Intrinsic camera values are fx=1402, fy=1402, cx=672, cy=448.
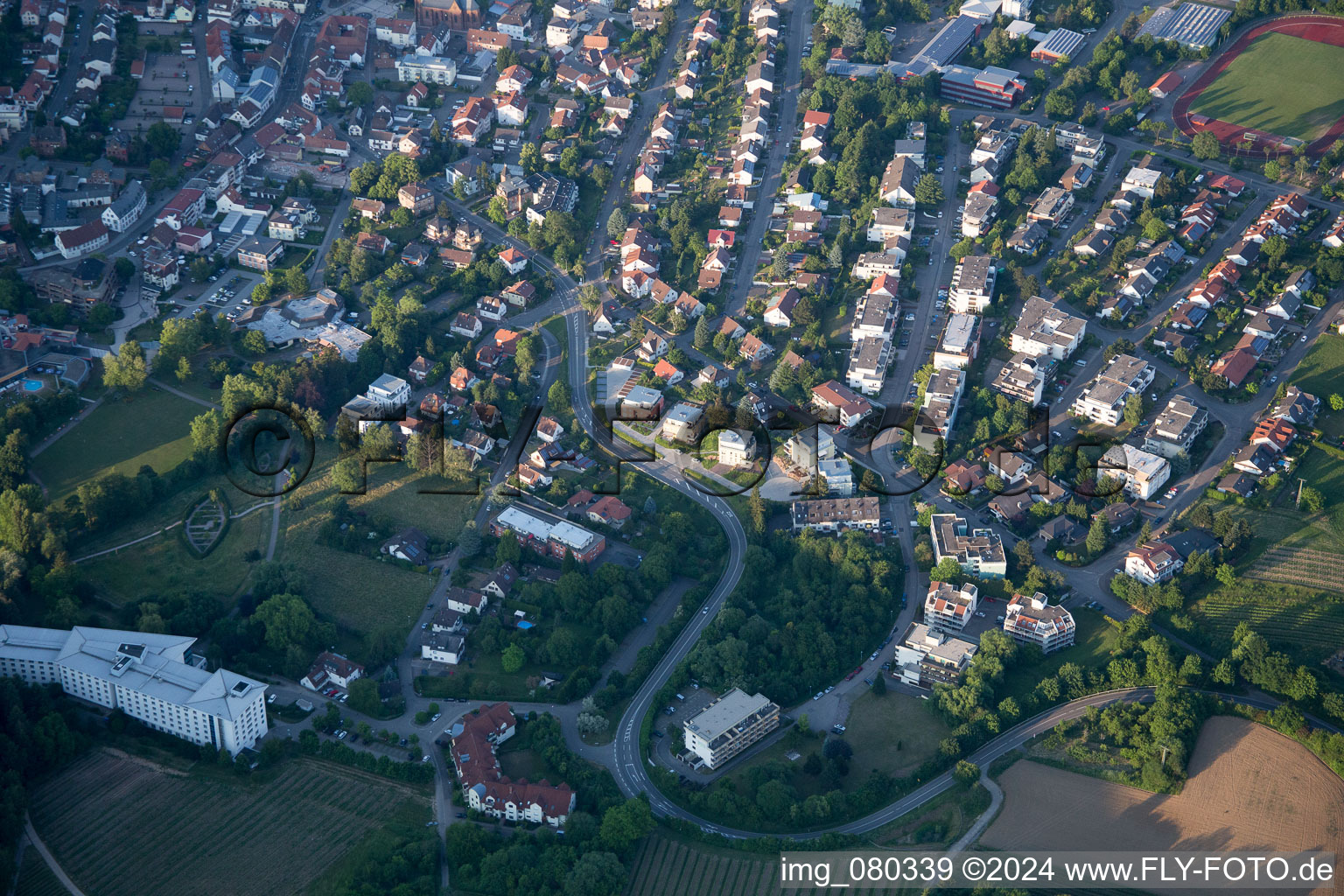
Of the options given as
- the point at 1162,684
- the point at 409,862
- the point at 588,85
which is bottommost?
the point at 409,862

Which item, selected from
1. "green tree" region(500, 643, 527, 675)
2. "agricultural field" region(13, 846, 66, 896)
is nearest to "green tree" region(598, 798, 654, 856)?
"green tree" region(500, 643, 527, 675)

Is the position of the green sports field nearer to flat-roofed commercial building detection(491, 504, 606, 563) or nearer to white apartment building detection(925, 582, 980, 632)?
white apartment building detection(925, 582, 980, 632)

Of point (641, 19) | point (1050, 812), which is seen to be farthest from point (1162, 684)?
point (641, 19)

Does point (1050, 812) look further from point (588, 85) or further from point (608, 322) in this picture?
point (588, 85)

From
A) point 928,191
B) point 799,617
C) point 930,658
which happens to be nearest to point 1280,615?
point 930,658

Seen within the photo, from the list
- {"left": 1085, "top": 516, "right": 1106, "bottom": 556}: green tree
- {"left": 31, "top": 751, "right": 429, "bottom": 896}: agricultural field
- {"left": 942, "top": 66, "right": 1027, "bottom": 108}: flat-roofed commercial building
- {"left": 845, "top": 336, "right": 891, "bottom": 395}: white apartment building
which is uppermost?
{"left": 942, "top": 66, "right": 1027, "bottom": 108}: flat-roofed commercial building
